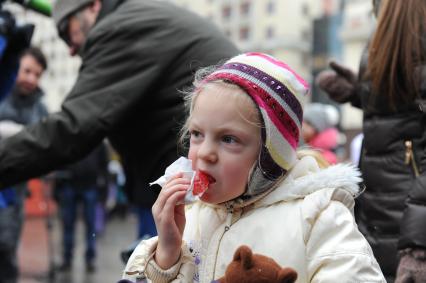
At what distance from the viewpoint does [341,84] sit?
266 cm

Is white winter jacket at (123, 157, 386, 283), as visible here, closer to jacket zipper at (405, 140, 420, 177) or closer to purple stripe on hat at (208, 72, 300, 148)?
purple stripe on hat at (208, 72, 300, 148)

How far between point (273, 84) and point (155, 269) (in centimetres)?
55

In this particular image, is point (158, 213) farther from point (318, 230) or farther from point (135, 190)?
point (135, 190)

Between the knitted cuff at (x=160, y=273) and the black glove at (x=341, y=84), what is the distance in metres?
1.25

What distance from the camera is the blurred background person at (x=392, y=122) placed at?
2178 mm

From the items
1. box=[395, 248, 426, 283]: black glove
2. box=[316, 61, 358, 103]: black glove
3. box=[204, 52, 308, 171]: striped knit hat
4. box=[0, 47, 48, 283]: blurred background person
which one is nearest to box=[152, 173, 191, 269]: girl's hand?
Result: box=[204, 52, 308, 171]: striped knit hat

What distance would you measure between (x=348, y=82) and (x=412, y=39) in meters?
0.50

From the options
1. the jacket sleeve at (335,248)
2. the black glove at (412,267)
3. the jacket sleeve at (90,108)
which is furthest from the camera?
the jacket sleeve at (90,108)

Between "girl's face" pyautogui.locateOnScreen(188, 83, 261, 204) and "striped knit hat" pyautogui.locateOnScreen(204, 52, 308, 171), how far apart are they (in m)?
0.03

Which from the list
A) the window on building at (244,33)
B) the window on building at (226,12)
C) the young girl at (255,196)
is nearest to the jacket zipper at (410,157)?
the young girl at (255,196)

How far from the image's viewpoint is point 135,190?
2898mm

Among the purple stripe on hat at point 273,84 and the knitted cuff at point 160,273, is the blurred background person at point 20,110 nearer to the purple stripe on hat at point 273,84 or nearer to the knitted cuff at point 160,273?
the knitted cuff at point 160,273

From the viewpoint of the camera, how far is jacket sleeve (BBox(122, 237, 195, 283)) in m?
1.65

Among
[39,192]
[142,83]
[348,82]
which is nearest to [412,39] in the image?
[348,82]
